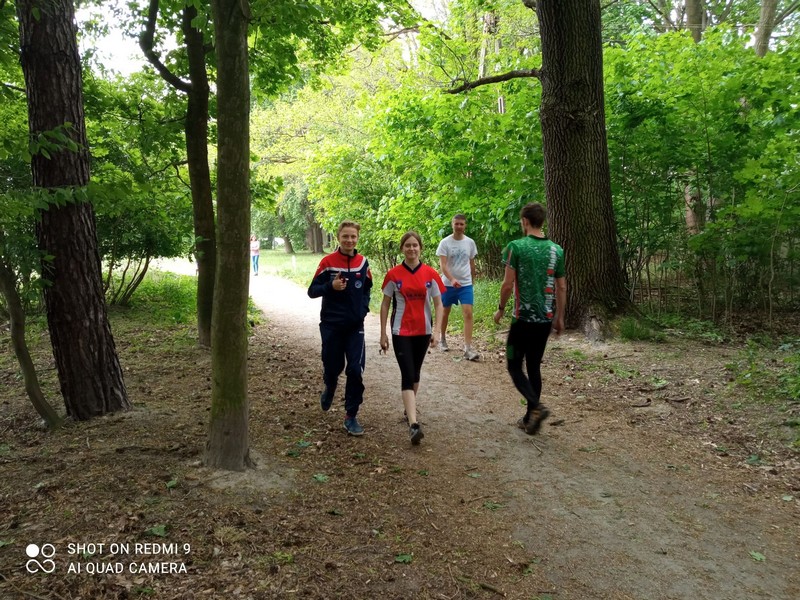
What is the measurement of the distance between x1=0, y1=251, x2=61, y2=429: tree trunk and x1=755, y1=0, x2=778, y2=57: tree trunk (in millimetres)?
16021

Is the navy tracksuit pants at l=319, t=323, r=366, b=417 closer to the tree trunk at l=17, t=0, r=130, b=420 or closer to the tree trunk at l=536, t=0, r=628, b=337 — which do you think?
the tree trunk at l=17, t=0, r=130, b=420

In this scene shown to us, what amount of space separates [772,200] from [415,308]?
18.1 feet

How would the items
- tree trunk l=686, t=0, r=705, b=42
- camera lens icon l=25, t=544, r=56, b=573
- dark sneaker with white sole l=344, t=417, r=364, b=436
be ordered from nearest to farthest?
camera lens icon l=25, t=544, r=56, b=573 → dark sneaker with white sole l=344, t=417, r=364, b=436 → tree trunk l=686, t=0, r=705, b=42

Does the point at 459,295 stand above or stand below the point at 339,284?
below

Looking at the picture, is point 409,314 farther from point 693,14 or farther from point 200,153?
point 693,14

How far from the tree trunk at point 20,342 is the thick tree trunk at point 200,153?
10.0 ft

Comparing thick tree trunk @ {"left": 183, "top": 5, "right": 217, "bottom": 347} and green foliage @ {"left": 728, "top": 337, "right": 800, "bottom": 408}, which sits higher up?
thick tree trunk @ {"left": 183, "top": 5, "right": 217, "bottom": 347}

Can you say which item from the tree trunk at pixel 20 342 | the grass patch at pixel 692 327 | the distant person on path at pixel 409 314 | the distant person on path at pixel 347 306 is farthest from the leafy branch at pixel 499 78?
the tree trunk at pixel 20 342

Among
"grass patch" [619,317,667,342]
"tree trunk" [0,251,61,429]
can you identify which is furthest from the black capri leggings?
"grass patch" [619,317,667,342]

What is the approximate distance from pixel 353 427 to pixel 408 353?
89 cm

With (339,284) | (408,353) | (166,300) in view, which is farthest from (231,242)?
(166,300)

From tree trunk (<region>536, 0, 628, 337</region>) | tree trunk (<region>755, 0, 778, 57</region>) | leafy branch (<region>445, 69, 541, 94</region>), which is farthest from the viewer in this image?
tree trunk (<region>755, 0, 778, 57</region>)

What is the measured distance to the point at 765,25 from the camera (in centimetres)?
1347

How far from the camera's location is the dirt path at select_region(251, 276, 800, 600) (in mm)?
3057
